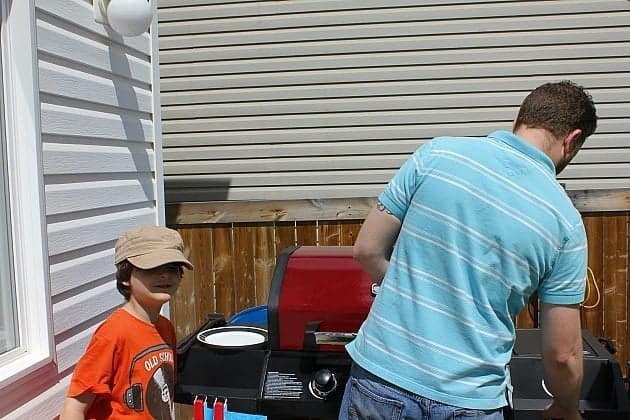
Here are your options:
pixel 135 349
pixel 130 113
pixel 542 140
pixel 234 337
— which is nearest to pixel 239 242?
pixel 130 113

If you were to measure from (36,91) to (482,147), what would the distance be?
1777 mm

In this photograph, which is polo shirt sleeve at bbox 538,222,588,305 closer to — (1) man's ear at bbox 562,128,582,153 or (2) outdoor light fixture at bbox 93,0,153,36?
(1) man's ear at bbox 562,128,582,153

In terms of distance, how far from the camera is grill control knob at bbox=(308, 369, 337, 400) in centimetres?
220

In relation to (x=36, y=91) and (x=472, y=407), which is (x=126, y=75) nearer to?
(x=36, y=91)

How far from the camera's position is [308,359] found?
2.30 metres

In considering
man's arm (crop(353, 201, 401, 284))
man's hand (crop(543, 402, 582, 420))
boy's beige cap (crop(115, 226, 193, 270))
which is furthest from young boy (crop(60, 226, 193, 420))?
man's hand (crop(543, 402, 582, 420))

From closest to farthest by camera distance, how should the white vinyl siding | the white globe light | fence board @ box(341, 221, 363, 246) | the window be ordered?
the window → the white globe light → fence board @ box(341, 221, 363, 246) → the white vinyl siding

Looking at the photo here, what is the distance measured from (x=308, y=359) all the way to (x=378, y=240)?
608mm

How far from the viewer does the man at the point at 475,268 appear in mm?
1701

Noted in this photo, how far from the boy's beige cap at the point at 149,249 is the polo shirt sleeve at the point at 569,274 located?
1.11 m

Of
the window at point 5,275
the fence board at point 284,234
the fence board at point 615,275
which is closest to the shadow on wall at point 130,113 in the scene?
the window at point 5,275

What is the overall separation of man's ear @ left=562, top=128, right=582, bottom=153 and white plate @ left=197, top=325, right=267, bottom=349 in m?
1.27

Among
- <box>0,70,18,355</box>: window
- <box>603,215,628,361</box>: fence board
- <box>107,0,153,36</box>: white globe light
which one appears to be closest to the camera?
<box>0,70,18,355</box>: window

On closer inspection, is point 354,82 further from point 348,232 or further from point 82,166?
point 82,166
